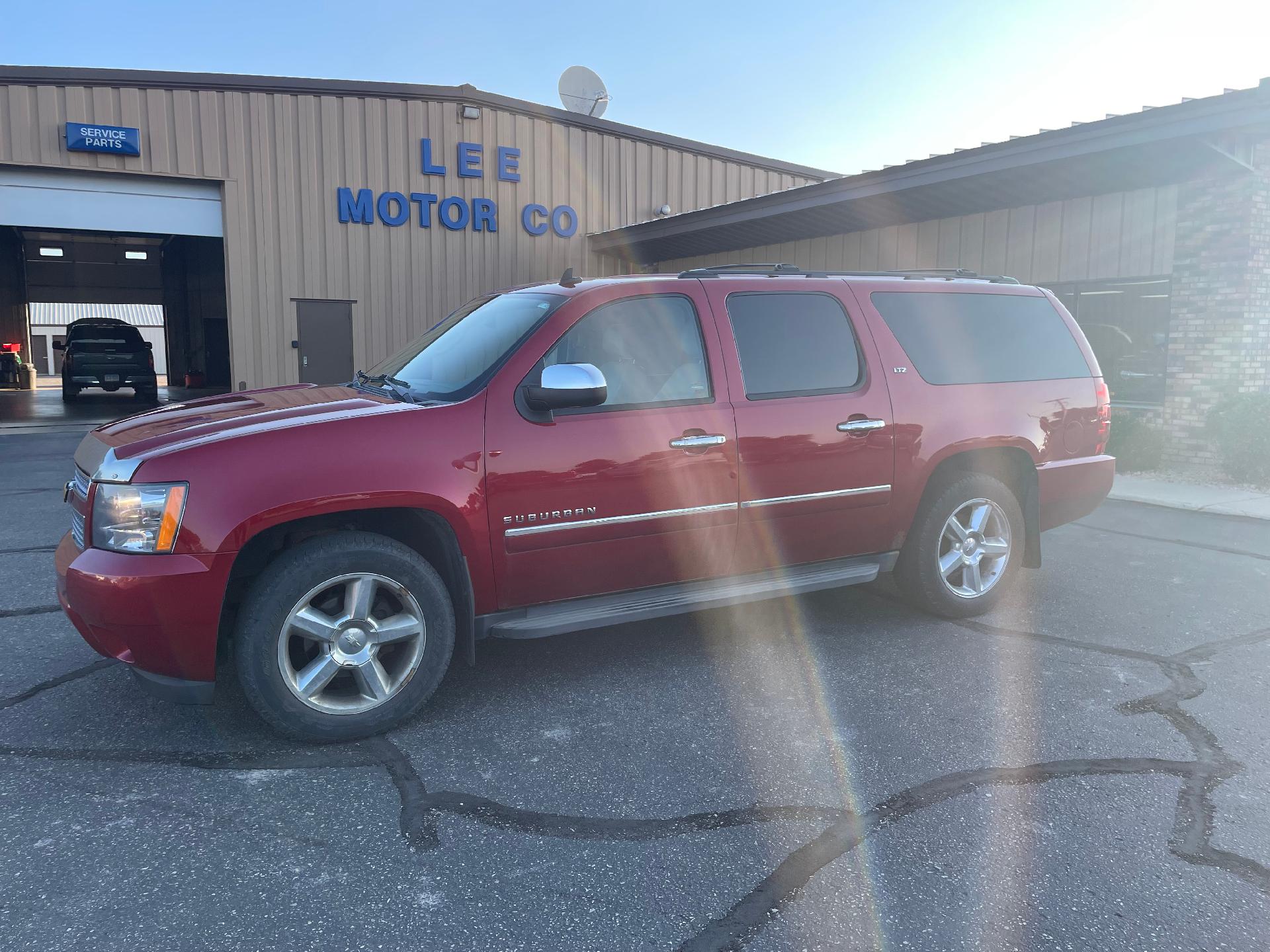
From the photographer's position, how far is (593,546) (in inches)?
155

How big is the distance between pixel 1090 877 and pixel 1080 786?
59 cm

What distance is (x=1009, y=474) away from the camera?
209 inches

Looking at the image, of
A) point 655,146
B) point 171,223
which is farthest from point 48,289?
point 655,146

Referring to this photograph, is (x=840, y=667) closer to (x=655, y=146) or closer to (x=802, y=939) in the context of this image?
(x=802, y=939)

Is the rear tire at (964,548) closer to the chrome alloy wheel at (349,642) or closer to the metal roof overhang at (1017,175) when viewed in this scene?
the chrome alloy wheel at (349,642)

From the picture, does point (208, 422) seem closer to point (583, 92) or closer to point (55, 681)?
point (55, 681)

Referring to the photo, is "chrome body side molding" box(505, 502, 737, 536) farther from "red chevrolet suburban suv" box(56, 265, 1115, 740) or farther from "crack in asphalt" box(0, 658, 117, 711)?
"crack in asphalt" box(0, 658, 117, 711)

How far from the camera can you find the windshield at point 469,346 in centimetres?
398

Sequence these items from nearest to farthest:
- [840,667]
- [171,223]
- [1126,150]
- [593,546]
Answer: [593,546]
[840,667]
[1126,150]
[171,223]

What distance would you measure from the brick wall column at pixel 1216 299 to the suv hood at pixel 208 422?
32.5 ft

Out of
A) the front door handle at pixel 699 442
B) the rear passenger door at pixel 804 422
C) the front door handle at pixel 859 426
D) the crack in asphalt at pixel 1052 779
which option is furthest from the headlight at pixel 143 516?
the front door handle at pixel 859 426

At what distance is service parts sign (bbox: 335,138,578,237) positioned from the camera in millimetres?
17266

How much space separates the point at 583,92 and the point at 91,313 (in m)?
41.4

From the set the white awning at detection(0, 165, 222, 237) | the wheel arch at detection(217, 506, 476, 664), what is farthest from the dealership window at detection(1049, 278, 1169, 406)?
the white awning at detection(0, 165, 222, 237)
